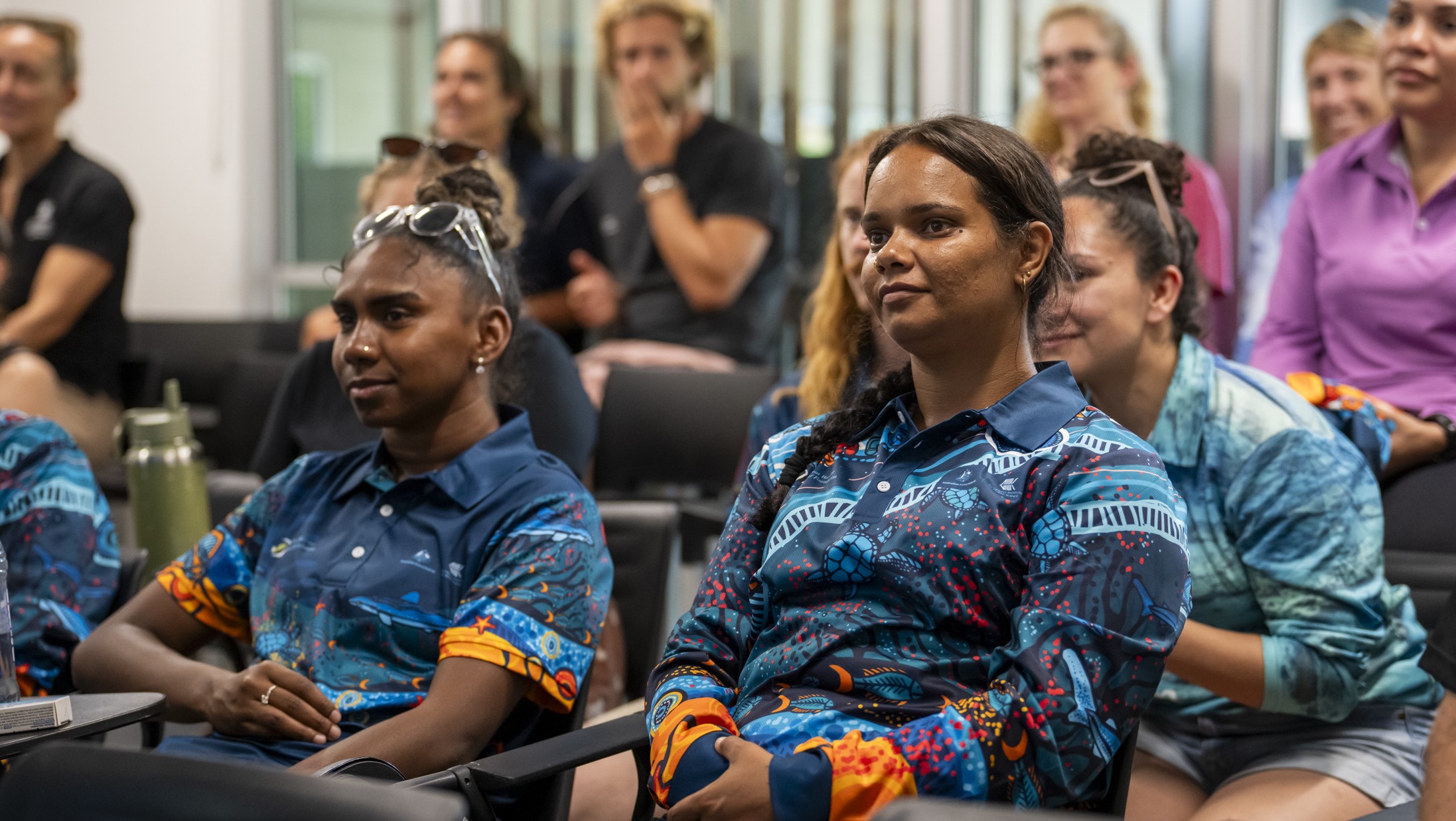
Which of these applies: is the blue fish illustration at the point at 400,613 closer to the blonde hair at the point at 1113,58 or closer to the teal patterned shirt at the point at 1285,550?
the teal patterned shirt at the point at 1285,550

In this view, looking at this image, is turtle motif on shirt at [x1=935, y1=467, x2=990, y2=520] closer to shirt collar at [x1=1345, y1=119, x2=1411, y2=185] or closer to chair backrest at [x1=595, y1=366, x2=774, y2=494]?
shirt collar at [x1=1345, y1=119, x2=1411, y2=185]

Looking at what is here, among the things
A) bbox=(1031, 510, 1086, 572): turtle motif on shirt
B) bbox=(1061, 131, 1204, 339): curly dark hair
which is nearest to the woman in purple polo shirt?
bbox=(1061, 131, 1204, 339): curly dark hair

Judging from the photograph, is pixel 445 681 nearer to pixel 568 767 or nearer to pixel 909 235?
pixel 568 767

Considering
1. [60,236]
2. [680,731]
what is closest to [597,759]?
[680,731]

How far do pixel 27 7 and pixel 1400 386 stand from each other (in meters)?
5.39

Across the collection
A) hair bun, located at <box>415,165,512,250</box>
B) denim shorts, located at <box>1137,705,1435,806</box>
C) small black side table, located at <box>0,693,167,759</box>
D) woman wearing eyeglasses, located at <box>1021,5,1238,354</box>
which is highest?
woman wearing eyeglasses, located at <box>1021,5,1238,354</box>

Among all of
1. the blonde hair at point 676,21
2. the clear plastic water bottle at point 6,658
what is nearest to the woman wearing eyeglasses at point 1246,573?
the clear plastic water bottle at point 6,658

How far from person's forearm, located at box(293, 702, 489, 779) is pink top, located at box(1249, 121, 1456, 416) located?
163 centimetres

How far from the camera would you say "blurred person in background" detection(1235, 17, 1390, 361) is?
129 inches

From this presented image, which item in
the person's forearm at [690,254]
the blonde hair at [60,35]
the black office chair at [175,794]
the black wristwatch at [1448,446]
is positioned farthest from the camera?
the blonde hair at [60,35]

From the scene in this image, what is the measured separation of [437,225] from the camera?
6.13ft

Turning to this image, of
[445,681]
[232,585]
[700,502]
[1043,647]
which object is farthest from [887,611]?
[700,502]

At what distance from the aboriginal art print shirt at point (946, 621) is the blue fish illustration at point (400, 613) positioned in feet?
1.06

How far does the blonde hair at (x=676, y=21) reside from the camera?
363 cm
